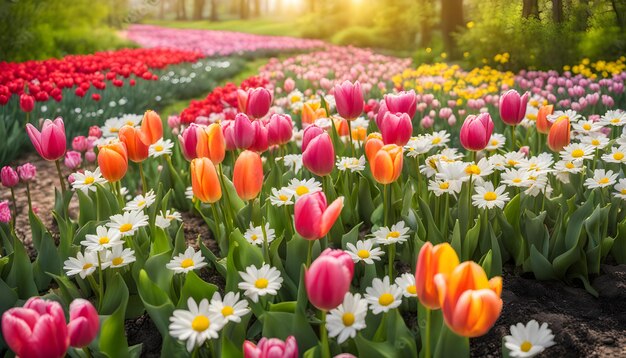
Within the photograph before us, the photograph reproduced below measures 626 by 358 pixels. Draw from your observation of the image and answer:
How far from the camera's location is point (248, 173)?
81.6 inches

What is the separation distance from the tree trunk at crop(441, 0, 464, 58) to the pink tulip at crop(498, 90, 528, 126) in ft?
25.7

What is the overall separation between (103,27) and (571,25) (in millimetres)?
16733

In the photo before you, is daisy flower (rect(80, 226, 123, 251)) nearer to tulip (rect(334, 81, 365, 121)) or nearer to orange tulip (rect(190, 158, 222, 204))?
orange tulip (rect(190, 158, 222, 204))

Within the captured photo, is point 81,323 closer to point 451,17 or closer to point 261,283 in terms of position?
point 261,283

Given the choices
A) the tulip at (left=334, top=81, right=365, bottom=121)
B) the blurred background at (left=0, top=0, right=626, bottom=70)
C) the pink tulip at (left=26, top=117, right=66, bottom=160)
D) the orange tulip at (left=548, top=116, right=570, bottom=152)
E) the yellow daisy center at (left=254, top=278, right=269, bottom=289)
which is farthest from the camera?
the blurred background at (left=0, top=0, right=626, bottom=70)

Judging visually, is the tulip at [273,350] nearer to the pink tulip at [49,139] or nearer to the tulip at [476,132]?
the tulip at [476,132]

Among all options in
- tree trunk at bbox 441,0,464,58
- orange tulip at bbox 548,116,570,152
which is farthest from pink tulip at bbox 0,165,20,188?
tree trunk at bbox 441,0,464,58

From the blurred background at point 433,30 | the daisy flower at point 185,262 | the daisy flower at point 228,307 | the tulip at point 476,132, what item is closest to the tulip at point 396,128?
the tulip at point 476,132

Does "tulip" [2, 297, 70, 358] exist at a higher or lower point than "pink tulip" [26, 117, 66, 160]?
lower

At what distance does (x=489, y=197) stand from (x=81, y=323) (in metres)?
1.61

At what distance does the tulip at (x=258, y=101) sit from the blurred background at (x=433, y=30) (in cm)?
222

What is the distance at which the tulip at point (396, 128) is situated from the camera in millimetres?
2307

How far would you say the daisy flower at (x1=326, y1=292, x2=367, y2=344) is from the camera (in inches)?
60.6

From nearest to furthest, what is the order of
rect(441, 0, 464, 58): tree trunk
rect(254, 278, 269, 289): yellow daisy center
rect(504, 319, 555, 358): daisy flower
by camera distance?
1. rect(504, 319, 555, 358): daisy flower
2. rect(254, 278, 269, 289): yellow daisy center
3. rect(441, 0, 464, 58): tree trunk
